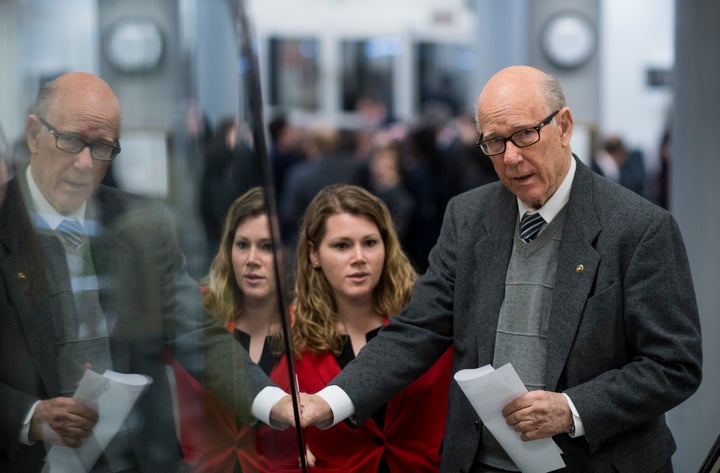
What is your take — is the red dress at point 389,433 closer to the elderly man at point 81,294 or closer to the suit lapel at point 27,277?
the elderly man at point 81,294

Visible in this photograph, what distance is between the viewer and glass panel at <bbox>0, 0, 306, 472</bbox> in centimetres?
201

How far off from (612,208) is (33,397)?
1398 millimetres

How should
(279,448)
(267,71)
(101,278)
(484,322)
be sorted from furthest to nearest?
(267,71) < (484,322) < (279,448) < (101,278)

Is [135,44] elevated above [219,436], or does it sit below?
above

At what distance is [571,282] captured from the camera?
262cm

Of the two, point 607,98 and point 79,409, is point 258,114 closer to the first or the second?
point 79,409

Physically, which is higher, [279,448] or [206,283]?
[206,283]

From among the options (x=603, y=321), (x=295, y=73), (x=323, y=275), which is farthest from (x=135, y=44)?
(x=295, y=73)

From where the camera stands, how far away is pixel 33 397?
7.09 feet

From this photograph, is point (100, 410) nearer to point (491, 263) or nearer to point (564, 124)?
Result: point (491, 263)

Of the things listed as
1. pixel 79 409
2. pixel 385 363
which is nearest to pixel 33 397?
pixel 79 409

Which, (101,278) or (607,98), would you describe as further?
(607,98)

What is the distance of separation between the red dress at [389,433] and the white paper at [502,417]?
0.61 m

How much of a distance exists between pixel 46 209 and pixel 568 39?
346 inches
